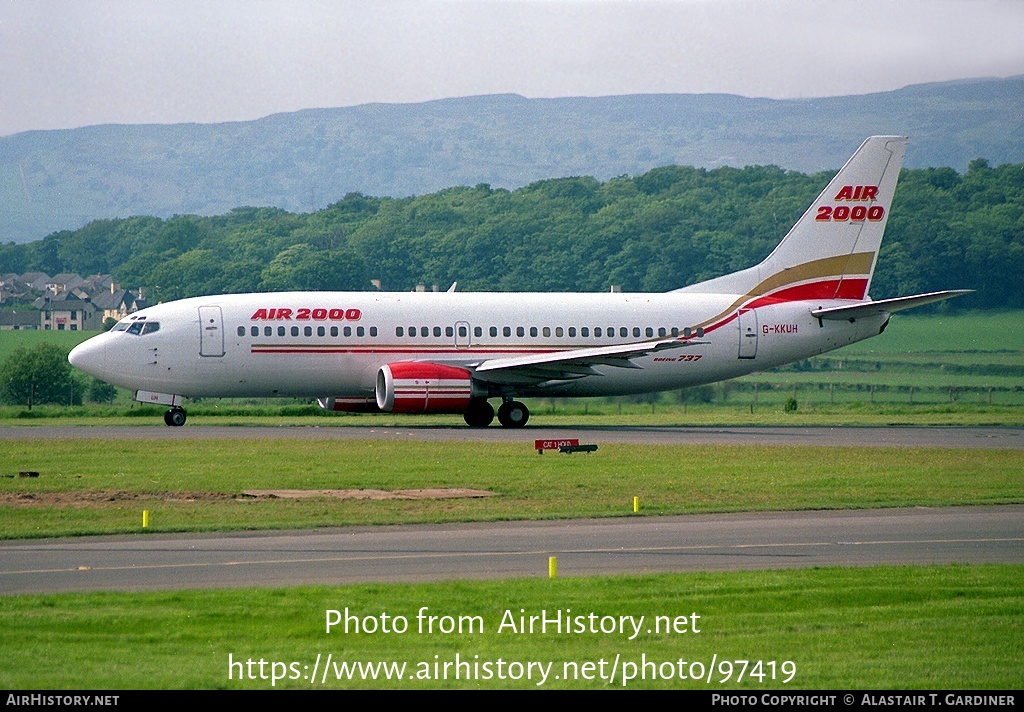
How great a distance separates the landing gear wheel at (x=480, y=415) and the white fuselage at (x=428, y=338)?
687 millimetres

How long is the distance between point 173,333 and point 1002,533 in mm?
27754

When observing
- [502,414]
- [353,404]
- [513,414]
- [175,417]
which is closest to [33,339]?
[175,417]

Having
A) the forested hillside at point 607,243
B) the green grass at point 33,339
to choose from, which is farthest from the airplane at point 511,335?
the forested hillside at point 607,243

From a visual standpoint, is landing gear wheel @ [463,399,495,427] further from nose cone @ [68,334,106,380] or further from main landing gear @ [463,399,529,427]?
nose cone @ [68,334,106,380]

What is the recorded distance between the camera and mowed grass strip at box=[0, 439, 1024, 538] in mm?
24938

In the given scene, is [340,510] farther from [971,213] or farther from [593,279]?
[971,213]

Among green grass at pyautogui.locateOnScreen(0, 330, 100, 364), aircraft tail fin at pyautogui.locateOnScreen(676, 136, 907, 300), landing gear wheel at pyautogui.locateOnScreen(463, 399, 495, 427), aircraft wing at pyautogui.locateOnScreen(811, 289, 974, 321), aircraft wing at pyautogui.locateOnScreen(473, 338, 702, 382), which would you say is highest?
aircraft tail fin at pyautogui.locateOnScreen(676, 136, 907, 300)

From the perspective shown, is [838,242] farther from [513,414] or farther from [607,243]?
[607,243]

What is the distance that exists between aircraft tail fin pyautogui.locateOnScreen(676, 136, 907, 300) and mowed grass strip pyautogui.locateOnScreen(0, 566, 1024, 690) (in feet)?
106

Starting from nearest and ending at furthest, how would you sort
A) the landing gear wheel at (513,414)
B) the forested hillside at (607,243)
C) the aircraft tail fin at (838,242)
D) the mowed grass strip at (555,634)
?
the mowed grass strip at (555,634) < the landing gear wheel at (513,414) < the aircraft tail fin at (838,242) < the forested hillside at (607,243)

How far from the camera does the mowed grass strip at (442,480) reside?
24938 millimetres

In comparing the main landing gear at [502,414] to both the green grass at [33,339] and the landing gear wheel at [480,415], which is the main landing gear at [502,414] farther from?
the green grass at [33,339]

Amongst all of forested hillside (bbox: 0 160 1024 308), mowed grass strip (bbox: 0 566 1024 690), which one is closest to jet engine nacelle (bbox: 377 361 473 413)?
mowed grass strip (bbox: 0 566 1024 690)

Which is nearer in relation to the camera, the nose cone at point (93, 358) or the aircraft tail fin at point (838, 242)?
the nose cone at point (93, 358)
